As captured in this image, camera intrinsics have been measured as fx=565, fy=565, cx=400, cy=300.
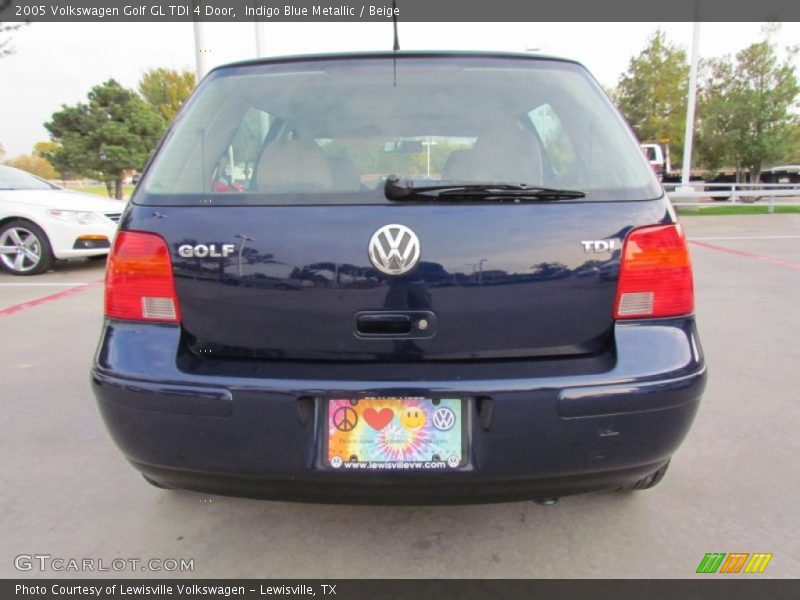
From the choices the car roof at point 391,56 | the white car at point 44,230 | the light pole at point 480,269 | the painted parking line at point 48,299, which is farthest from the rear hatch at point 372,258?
the white car at point 44,230

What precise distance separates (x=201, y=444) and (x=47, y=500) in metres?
1.17

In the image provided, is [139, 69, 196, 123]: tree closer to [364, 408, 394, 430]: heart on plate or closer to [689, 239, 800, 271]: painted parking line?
[689, 239, 800, 271]: painted parking line

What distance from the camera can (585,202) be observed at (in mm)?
1683

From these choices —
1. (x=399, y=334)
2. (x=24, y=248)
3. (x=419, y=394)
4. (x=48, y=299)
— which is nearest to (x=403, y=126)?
(x=399, y=334)

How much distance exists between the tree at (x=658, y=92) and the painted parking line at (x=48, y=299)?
86.3 ft

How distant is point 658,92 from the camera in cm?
2673

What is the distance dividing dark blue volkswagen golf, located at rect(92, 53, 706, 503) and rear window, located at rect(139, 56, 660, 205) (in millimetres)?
30

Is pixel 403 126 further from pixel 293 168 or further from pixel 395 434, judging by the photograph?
pixel 395 434

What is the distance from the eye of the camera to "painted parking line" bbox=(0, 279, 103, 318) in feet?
17.4

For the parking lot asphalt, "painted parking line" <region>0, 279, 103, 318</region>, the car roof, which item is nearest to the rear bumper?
the parking lot asphalt

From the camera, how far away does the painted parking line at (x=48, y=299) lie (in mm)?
5309

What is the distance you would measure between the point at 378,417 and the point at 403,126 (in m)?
0.97
